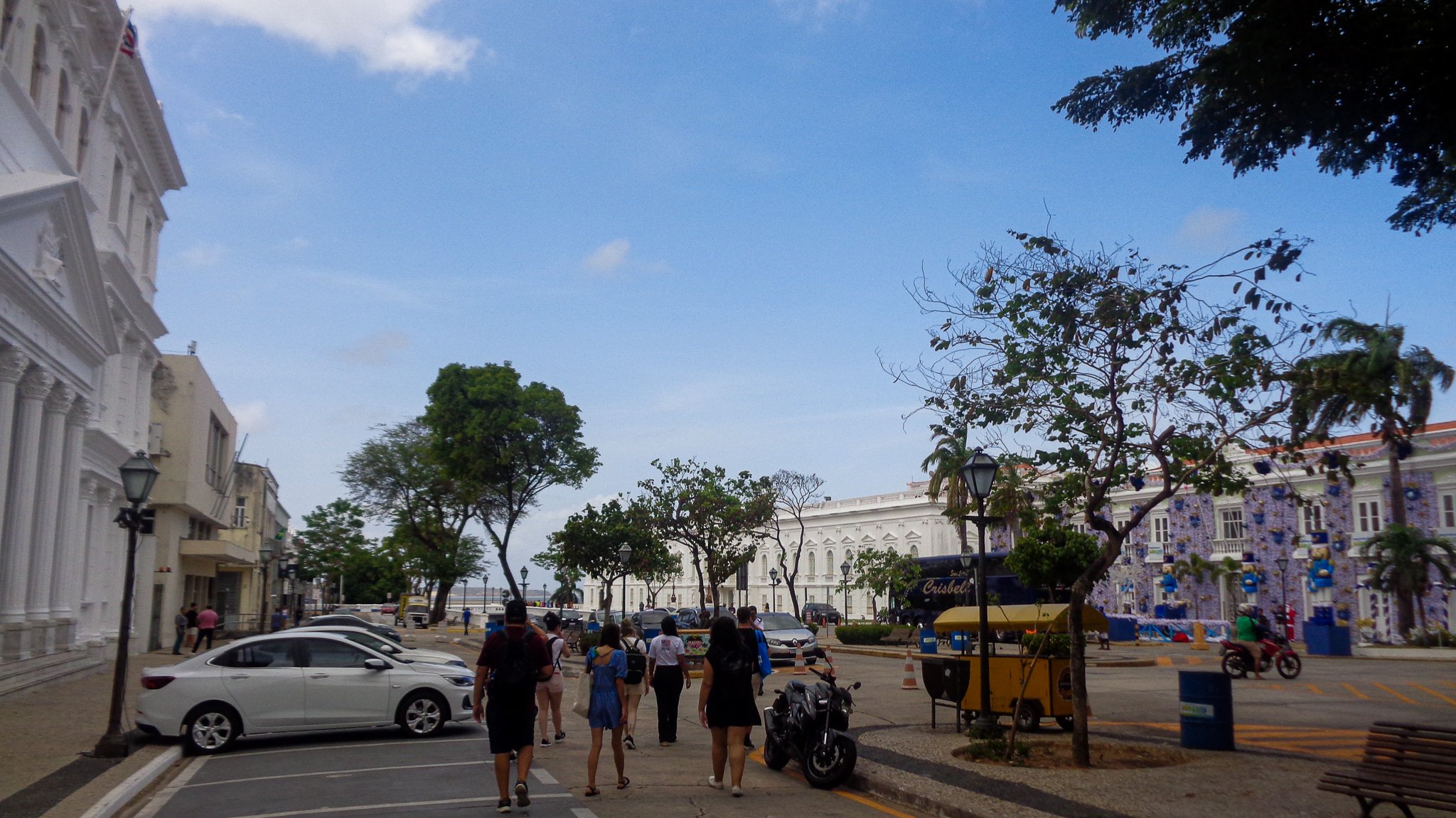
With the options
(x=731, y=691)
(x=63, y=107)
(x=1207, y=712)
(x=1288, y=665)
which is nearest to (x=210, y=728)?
(x=731, y=691)

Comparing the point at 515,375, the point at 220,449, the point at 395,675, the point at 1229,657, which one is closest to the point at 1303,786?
the point at 395,675

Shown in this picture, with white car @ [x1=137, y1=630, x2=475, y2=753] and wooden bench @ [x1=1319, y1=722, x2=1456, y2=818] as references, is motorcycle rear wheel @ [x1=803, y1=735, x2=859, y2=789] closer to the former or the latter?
wooden bench @ [x1=1319, y1=722, x2=1456, y2=818]

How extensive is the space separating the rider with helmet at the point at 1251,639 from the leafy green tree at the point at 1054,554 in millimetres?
14388

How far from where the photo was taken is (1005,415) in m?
12.6

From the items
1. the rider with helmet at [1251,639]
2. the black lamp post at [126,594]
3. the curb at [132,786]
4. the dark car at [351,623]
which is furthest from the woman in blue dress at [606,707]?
the rider with helmet at [1251,639]

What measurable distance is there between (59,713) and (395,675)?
6.46 metres

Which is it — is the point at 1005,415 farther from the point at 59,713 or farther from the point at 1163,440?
the point at 59,713

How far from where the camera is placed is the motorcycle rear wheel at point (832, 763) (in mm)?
10656

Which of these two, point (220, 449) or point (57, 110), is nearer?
point (57, 110)

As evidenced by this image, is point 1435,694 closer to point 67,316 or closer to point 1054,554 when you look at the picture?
point 1054,554

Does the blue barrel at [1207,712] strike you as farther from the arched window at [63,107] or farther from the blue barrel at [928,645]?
the arched window at [63,107]

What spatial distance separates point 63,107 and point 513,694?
22.5 m

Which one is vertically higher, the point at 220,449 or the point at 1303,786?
the point at 220,449

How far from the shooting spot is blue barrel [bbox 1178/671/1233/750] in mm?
12438
